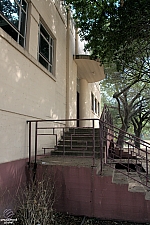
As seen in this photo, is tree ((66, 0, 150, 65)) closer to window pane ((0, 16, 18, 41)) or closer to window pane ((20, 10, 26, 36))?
window pane ((20, 10, 26, 36))

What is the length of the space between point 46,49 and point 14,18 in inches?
78.8

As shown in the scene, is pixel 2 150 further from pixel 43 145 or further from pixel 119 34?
pixel 119 34

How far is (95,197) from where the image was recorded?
4.04 metres

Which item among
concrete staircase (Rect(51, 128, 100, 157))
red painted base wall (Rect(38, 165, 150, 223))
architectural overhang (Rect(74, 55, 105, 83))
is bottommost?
red painted base wall (Rect(38, 165, 150, 223))

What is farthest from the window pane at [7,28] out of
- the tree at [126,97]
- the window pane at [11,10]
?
the tree at [126,97]

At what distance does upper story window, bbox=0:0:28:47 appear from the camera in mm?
4188

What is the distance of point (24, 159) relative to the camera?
4.51 meters

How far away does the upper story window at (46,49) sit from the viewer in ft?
20.2

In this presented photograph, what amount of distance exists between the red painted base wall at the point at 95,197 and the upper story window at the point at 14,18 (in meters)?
3.37

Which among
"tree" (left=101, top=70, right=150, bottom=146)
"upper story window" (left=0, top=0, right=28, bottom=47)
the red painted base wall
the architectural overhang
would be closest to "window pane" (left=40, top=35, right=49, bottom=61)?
"upper story window" (left=0, top=0, right=28, bottom=47)

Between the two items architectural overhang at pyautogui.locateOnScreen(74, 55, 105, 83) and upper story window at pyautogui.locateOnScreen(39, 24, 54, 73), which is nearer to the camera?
upper story window at pyautogui.locateOnScreen(39, 24, 54, 73)

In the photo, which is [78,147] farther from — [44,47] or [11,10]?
[11,10]

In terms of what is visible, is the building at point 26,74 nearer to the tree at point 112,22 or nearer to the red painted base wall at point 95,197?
the red painted base wall at point 95,197

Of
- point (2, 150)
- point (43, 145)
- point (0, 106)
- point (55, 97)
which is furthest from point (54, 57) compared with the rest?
point (2, 150)
